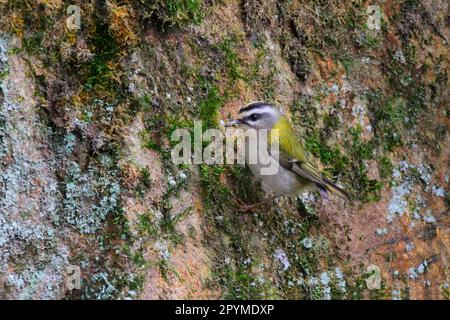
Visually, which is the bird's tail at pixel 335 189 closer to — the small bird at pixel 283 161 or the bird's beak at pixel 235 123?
the small bird at pixel 283 161

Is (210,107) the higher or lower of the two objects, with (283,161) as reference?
higher

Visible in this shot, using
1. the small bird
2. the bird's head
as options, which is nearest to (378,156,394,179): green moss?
the small bird

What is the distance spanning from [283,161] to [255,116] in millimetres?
606

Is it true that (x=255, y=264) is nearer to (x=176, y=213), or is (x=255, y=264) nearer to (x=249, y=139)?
(x=176, y=213)

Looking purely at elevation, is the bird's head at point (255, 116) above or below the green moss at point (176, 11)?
below

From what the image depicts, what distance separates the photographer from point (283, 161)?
5.88 m

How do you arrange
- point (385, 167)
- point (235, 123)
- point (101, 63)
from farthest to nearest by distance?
point (385, 167)
point (235, 123)
point (101, 63)

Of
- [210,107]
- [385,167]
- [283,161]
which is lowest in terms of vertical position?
[283,161]

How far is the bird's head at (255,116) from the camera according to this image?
17.9ft

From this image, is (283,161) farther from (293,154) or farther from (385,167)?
(385,167)

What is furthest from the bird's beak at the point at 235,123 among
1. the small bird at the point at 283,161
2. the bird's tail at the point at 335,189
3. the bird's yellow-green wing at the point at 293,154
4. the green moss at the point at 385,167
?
the green moss at the point at 385,167

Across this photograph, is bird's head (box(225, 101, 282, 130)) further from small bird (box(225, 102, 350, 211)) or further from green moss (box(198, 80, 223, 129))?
green moss (box(198, 80, 223, 129))

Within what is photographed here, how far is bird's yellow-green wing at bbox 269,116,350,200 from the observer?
18.6ft

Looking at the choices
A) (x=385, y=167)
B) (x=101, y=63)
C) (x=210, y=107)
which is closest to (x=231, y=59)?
(x=210, y=107)
